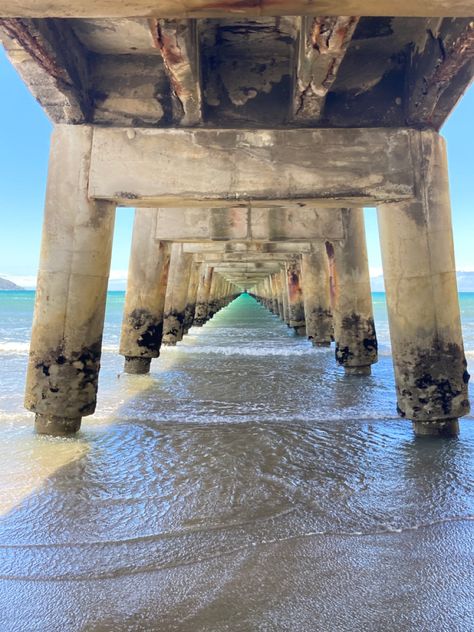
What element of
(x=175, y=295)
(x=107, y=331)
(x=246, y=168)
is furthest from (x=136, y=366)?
(x=107, y=331)

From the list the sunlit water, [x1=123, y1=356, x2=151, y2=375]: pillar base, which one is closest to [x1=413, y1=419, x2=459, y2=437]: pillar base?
the sunlit water

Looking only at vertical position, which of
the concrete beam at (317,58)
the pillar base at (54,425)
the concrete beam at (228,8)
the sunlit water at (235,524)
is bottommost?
the sunlit water at (235,524)

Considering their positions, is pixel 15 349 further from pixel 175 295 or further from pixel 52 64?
pixel 52 64

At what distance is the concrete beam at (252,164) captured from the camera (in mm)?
4359

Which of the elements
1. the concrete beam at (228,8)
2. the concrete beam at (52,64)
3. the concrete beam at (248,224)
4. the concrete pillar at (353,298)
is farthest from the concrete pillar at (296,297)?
the concrete beam at (228,8)

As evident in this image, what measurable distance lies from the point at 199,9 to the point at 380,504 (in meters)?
2.98

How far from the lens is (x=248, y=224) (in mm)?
7742

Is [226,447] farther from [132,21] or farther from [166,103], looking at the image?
[132,21]

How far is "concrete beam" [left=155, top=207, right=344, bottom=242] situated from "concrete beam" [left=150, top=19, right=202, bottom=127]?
11.3ft

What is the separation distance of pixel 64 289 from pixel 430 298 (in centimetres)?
361

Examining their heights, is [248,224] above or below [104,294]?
above

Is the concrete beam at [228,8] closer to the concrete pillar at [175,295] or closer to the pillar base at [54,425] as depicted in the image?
the pillar base at [54,425]

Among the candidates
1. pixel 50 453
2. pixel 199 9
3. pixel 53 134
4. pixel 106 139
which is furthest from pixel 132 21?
pixel 50 453

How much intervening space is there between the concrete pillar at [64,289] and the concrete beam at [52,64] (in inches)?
8.1
